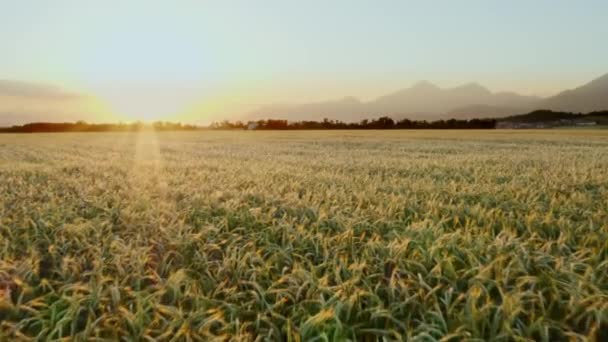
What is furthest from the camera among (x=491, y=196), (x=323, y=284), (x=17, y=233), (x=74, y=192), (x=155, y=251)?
(x=74, y=192)

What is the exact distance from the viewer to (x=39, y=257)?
337cm

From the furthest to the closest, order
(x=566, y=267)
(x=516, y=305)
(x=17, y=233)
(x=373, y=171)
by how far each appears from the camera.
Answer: (x=373, y=171)
(x=17, y=233)
(x=566, y=267)
(x=516, y=305)

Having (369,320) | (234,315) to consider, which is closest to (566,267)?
(369,320)

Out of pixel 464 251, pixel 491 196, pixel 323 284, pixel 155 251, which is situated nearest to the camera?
pixel 323 284

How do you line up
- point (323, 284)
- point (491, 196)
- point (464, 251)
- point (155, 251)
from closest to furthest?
point (323, 284) < point (464, 251) < point (155, 251) < point (491, 196)

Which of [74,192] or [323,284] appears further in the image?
[74,192]

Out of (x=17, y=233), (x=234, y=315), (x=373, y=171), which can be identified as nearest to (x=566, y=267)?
(x=234, y=315)

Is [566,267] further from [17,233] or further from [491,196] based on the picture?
[17,233]

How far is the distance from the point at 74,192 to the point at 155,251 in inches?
148

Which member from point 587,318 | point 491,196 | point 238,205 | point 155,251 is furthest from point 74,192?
point 587,318

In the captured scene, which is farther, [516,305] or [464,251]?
[464,251]

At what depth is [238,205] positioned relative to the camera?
503 cm

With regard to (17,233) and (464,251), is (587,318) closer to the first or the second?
(464,251)

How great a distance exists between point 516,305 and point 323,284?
111cm
